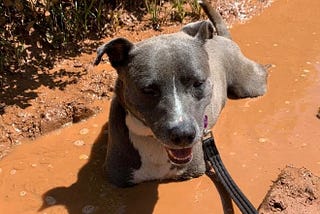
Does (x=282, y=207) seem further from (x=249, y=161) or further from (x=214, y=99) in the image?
(x=214, y=99)

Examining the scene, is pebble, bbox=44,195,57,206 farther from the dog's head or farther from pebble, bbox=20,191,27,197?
the dog's head

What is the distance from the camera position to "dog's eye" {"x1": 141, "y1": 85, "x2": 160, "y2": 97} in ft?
11.9

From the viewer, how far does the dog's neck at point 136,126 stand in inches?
155

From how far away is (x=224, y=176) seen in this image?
4.17 meters

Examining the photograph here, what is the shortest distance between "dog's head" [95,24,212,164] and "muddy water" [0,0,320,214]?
2.05 ft

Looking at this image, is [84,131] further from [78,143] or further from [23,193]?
[23,193]

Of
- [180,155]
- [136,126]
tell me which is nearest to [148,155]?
[136,126]

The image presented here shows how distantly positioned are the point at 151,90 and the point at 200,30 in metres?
0.67

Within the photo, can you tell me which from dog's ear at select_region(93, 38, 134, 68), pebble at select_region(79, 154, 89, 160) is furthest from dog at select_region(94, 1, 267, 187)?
pebble at select_region(79, 154, 89, 160)

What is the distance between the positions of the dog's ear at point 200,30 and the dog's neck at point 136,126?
722 mm

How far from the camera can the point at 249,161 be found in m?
4.62

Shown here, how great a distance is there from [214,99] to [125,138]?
0.94 metres

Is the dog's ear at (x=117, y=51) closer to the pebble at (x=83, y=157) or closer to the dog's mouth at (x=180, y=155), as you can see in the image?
the dog's mouth at (x=180, y=155)

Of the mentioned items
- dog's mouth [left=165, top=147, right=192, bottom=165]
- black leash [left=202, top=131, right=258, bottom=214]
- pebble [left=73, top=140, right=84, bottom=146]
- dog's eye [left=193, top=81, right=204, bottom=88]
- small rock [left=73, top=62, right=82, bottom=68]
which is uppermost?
dog's eye [left=193, top=81, right=204, bottom=88]
